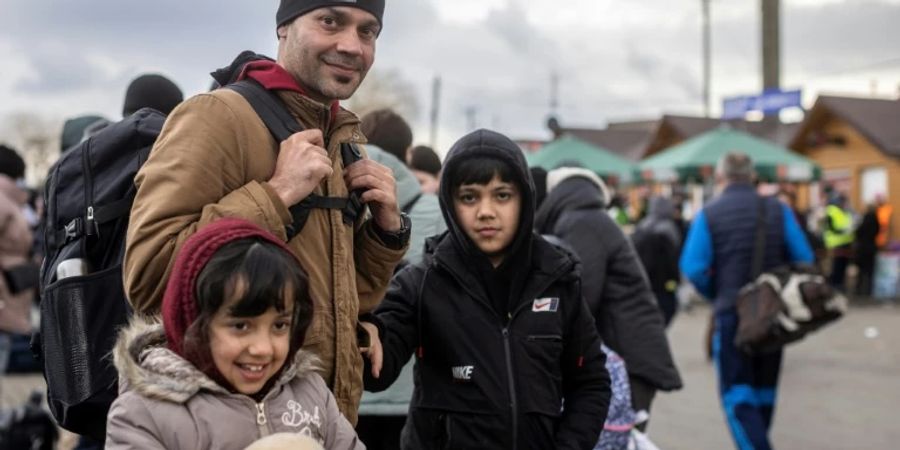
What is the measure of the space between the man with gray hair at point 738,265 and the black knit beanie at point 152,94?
399 centimetres

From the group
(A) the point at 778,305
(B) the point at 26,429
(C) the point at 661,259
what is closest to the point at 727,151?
(C) the point at 661,259

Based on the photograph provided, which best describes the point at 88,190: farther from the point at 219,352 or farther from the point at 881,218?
the point at 881,218

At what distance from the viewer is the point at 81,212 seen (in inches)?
110

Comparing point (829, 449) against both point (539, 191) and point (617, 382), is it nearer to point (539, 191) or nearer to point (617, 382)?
point (539, 191)

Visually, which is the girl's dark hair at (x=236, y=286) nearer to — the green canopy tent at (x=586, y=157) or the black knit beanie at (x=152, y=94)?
the black knit beanie at (x=152, y=94)

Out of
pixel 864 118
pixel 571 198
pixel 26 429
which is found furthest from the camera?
pixel 864 118

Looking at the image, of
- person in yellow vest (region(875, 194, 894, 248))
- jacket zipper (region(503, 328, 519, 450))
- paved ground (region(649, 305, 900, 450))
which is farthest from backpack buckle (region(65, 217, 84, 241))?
person in yellow vest (region(875, 194, 894, 248))

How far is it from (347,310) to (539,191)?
327cm

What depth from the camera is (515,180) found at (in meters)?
3.29

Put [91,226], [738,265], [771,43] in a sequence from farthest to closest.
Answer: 1. [771,43]
2. [738,265]
3. [91,226]

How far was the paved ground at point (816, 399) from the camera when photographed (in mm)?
7859

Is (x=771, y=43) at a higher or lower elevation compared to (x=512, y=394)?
higher

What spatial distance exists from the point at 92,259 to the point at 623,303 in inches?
106

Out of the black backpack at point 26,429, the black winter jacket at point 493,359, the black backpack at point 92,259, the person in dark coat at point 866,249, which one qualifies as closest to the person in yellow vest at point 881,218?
the person in dark coat at point 866,249
